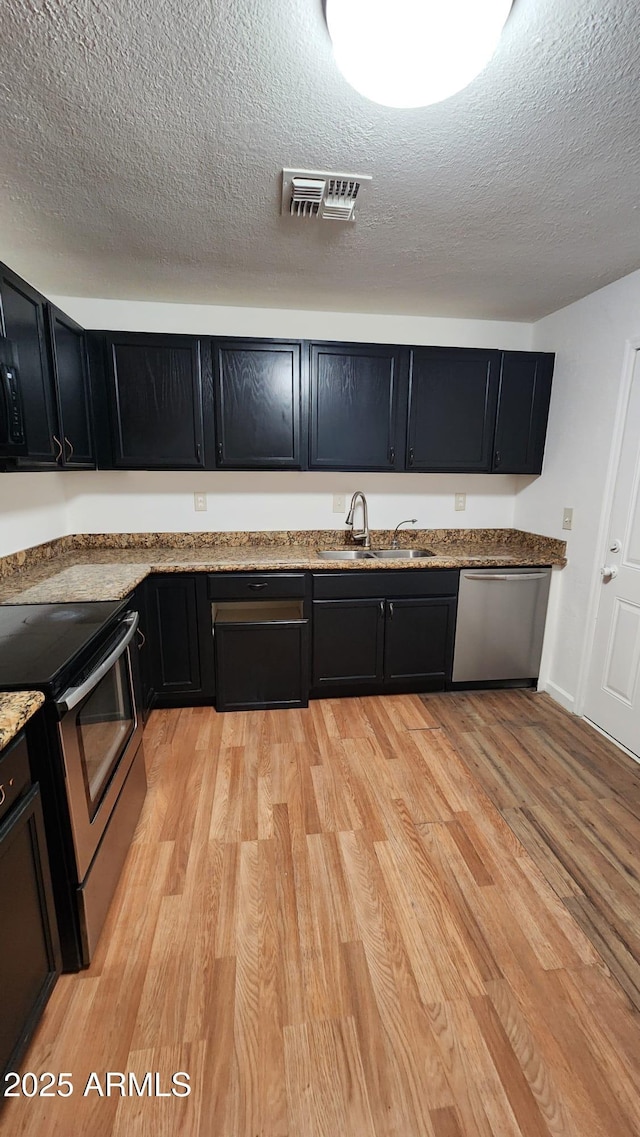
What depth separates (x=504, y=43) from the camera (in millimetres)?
1054

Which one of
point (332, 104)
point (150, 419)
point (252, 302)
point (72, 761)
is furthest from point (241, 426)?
point (72, 761)

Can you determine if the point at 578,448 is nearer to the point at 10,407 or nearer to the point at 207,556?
the point at 207,556

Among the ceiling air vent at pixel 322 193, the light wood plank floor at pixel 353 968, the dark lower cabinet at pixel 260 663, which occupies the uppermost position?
the ceiling air vent at pixel 322 193

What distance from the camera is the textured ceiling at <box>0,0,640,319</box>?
104 cm

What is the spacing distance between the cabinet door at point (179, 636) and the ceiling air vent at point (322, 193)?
5.74 feet

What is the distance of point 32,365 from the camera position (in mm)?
1929

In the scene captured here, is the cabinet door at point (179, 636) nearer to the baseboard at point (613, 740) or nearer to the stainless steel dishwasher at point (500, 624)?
the stainless steel dishwasher at point (500, 624)

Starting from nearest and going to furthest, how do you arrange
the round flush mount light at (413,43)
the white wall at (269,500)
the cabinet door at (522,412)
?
the round flush mount light at (413,43), the cabinet door at (522,412), the white wall at (269,500)

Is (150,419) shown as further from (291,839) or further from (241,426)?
(291,839)

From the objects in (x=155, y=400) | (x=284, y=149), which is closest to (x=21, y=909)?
(x=284, y=149)

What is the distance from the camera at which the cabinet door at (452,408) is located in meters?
2.79

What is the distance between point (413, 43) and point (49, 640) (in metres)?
1.74

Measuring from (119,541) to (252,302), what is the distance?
5.63ft

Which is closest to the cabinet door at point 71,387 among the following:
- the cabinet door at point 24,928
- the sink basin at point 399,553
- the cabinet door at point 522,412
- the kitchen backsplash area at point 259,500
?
the kitchen backsplash area at point 259,500
